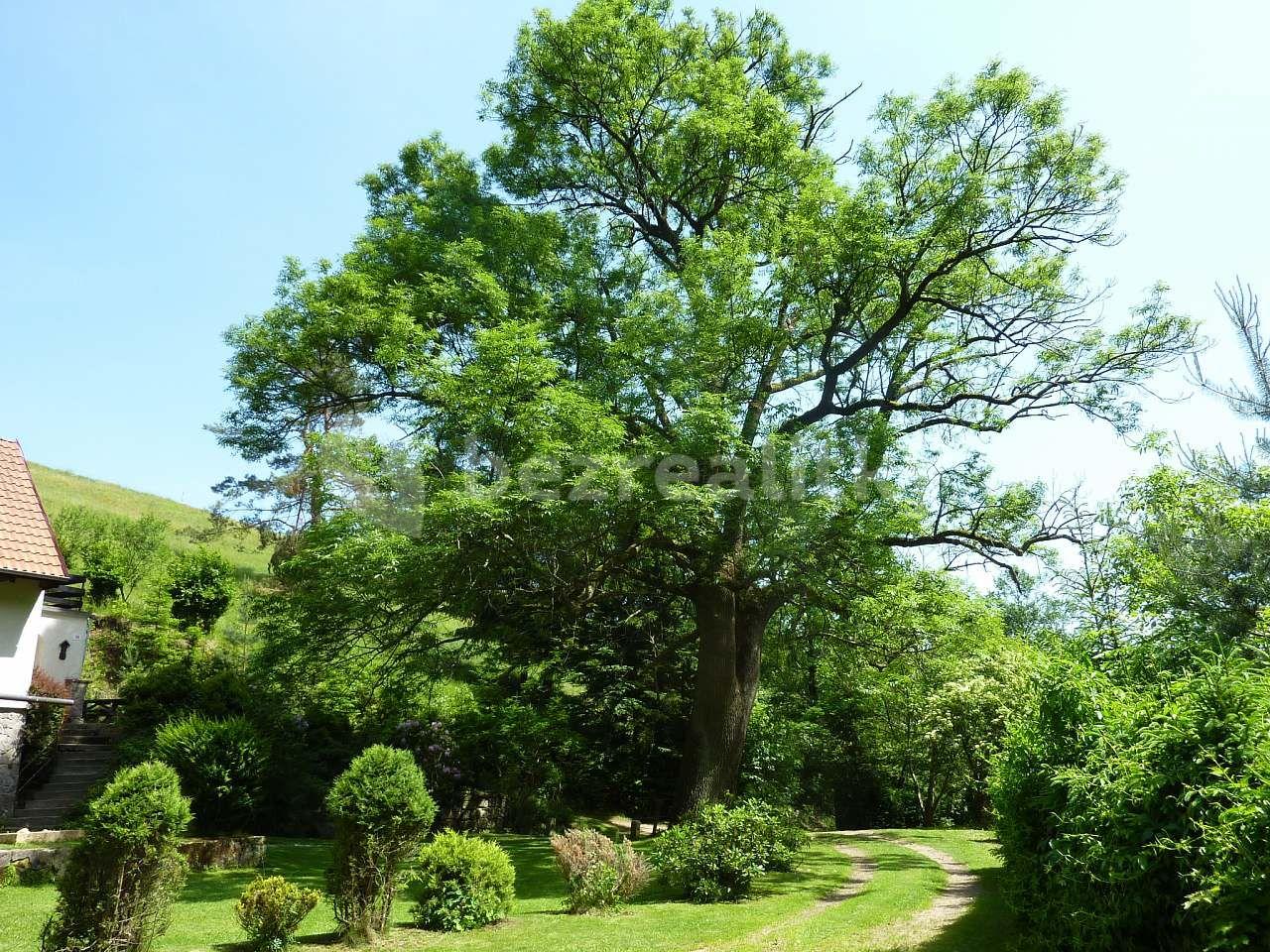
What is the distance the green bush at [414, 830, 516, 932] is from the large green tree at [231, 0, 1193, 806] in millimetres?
4517

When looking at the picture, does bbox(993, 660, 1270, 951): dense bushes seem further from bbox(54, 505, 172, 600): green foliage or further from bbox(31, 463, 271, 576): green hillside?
bbox(31, 463, 271, 576): green hillside

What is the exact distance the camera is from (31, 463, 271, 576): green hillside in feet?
140

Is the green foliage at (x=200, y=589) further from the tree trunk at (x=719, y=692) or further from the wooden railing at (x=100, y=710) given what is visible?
the tree trunk at (x=719, y=692)

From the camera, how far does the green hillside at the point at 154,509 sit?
4256cm

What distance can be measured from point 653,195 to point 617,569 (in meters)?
9.67

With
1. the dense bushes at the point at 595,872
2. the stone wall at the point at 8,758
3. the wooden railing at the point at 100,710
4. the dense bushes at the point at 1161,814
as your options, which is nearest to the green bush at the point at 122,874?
the dense bushes at the point at 595,872

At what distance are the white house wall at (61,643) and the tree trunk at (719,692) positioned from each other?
17.1 m

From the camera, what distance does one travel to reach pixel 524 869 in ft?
48.6

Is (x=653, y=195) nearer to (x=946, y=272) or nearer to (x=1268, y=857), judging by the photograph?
(x=946, y=272)

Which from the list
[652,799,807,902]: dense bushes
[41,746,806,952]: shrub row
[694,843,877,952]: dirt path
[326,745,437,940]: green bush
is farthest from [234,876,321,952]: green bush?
[652,799,807,902]: dense bushes

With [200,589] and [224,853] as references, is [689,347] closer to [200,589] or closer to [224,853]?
[224,853]

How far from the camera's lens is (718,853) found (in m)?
12.7

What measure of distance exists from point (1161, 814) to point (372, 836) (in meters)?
7.89

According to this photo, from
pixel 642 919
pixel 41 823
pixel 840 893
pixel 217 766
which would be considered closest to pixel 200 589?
pixel 41 823
